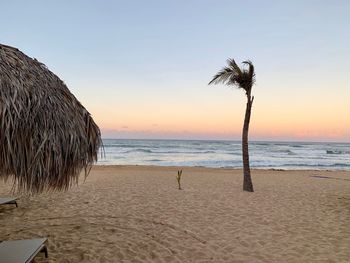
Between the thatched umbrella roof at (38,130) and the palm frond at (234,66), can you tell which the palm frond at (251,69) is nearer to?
the palm frond at (234,66)

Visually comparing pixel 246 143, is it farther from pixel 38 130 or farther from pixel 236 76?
pixel 38 130

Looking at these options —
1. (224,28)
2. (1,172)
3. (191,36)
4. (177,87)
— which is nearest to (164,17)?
(191,36)

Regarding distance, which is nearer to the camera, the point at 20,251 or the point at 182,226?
the point at 20,251

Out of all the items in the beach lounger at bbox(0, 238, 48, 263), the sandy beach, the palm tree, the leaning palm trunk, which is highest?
the palm tree

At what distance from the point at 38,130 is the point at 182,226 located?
383 centimetres

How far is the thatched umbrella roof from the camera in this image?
274 centimetres

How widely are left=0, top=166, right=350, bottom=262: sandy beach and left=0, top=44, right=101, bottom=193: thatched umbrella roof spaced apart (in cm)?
169

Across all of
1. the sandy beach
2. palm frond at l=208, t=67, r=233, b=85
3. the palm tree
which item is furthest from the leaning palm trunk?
palm frond at l=208, t=67, r=233, b=85

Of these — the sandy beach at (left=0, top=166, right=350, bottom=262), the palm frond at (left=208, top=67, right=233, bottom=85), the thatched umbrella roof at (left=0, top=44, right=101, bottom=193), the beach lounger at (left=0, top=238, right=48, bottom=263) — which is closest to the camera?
the thatched umbrella roof at (left=0, top=44, right=101, bottom=193)

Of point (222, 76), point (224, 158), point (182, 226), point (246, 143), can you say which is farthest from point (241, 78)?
point (224, 158)

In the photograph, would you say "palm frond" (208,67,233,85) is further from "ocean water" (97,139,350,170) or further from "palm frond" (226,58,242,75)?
"ocean water" (97,139,350,170)

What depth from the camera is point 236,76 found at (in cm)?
971

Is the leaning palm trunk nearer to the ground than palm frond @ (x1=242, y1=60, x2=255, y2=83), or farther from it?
nearer to the ground

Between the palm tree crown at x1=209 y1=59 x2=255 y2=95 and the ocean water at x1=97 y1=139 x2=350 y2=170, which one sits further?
the ocean water at x1=97 y1=139 x2=350 y2=170
